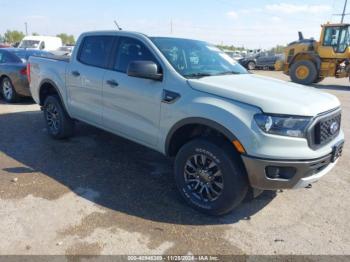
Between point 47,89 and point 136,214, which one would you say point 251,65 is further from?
point 136,214

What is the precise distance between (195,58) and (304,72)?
13.8 meters

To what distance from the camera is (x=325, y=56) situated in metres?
15.7

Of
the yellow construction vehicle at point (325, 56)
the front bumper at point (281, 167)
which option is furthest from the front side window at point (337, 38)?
the front bumper at point (281, 167)

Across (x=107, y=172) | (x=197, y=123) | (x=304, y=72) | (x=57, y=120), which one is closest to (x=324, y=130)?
(x=197, y=123)

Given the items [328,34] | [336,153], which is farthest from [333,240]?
Answer: [328,34]

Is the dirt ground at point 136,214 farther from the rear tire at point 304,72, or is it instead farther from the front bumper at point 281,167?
the rear tire at point 304,72

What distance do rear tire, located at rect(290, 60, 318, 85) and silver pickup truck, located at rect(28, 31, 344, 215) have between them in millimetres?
12998

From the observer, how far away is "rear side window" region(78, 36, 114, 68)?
14.9ft

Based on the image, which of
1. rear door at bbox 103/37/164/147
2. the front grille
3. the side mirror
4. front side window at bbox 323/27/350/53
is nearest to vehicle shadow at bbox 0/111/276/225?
rear door at bbox 103/37/164/147

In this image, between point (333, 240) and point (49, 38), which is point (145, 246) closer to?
point (333, 240)

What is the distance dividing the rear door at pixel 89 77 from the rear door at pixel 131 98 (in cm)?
19

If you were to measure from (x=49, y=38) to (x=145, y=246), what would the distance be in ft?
75.4

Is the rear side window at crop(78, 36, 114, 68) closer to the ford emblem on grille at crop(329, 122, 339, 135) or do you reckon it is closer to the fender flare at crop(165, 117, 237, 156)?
the fender flare at crop(165, 117, 237, 156)

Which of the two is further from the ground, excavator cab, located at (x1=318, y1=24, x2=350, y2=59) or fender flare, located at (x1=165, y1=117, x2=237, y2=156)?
excavator cab, located at (x1=318, y1=24, x2=350, y2=59)
